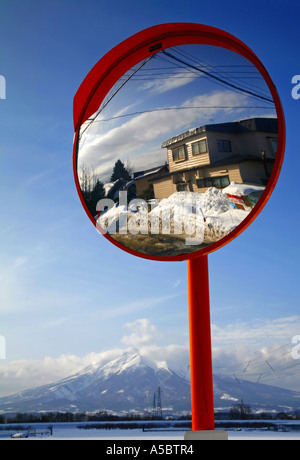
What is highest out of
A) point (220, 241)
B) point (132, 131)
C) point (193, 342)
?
point (132, 131)

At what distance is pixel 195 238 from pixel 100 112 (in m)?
1.02

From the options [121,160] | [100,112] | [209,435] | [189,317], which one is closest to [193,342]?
[189,317]

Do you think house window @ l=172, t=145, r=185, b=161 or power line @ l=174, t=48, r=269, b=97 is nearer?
power line @ l=174, t=48, r=269, b=97

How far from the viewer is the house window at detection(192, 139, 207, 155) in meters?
2.58

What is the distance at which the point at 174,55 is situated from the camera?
2658 mm

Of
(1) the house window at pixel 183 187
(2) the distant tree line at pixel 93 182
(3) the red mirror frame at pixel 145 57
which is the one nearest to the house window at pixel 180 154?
(1) the house window at pixel 183 187

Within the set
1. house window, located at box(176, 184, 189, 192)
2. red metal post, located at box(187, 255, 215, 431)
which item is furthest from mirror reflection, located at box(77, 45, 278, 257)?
red metal post, located at box(187, 255, 215, 431)

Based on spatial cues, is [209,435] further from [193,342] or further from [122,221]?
[122,221]

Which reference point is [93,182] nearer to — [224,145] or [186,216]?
[186,216]

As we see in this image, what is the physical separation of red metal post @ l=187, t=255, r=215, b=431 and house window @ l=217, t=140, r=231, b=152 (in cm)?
63

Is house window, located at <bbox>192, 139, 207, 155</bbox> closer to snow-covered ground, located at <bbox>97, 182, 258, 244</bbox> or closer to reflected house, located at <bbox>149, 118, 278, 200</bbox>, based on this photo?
reflected house, located at <bbox>149, 118, 278, 200</bbox>

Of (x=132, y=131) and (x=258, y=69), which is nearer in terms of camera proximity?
(x=258, y=69)

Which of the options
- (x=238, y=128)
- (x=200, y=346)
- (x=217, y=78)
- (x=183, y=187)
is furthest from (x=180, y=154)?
(x=200, y=346)

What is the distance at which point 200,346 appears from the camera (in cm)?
242
